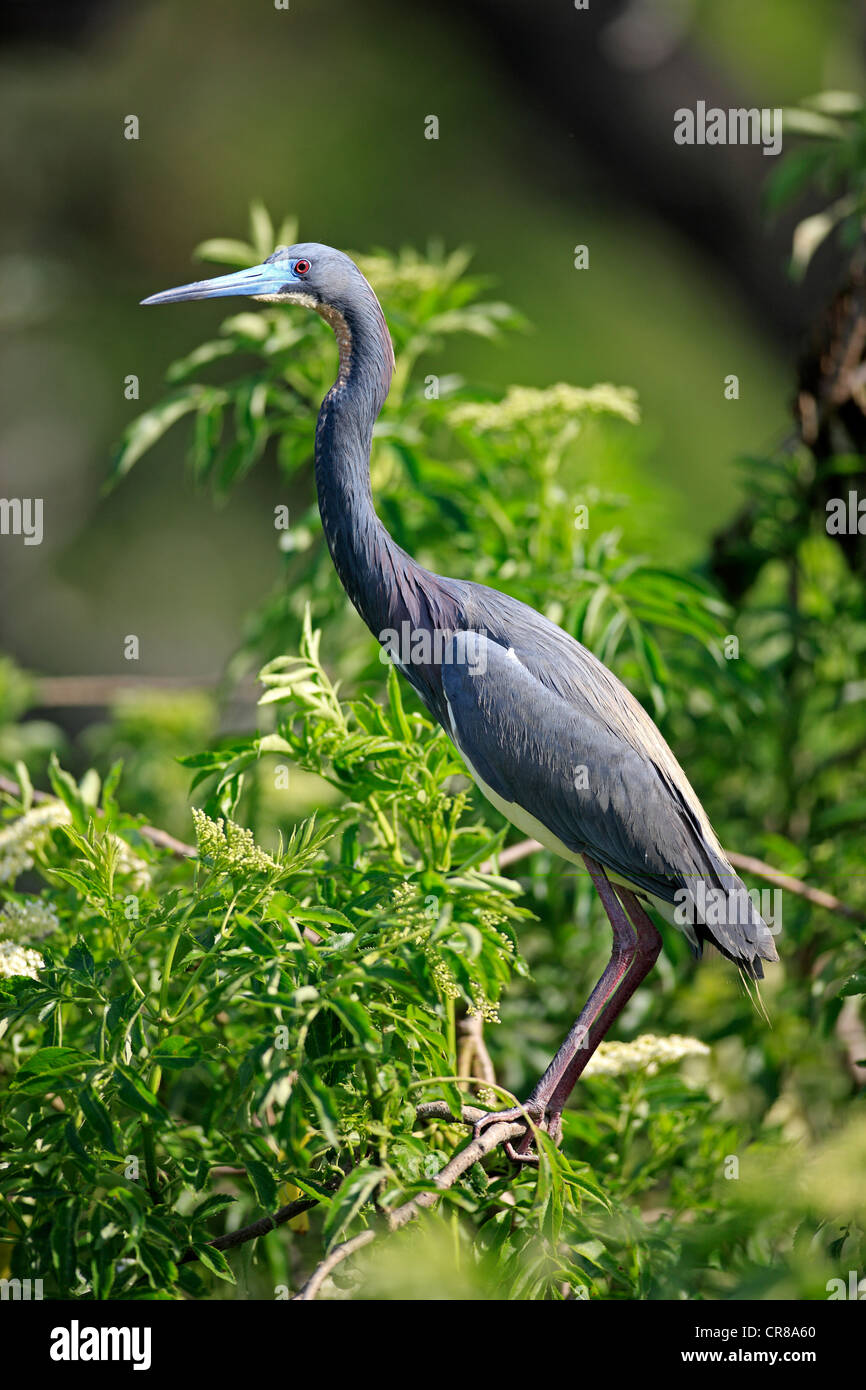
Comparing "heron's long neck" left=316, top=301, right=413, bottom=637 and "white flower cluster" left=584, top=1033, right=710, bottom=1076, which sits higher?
"heron's long neck" left=316, top=301, right=413, bottom=637

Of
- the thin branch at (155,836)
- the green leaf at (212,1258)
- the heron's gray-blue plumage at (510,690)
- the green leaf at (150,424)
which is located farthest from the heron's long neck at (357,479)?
the green leaf at (212,1258)

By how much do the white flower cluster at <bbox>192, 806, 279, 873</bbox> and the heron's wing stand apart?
502 millimetres

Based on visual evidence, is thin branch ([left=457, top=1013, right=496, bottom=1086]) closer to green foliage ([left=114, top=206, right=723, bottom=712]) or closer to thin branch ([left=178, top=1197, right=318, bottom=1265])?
thin branch ([left=178, top=1197, right=318, bottom=1265])

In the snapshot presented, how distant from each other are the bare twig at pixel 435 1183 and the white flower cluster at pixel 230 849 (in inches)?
14.7

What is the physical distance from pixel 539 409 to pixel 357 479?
0.76 metres

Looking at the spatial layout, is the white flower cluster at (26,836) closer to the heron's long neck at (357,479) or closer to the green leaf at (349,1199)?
the heron's long neck at (357,479)

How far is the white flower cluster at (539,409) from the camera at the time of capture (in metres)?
2.59

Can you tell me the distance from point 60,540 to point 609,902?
5334mm

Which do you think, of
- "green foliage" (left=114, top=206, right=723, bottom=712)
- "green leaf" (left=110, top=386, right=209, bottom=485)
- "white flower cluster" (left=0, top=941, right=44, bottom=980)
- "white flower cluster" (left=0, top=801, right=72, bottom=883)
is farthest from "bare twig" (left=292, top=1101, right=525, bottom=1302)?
"green leaf" (left=110, top=386, right=209, bottom=485)

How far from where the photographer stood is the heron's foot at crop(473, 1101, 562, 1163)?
5.50 feet

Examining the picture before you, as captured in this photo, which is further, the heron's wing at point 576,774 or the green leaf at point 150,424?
the green leaf at point 150,424

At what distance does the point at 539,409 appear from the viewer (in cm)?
261

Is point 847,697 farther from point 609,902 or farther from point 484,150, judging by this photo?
point 484,150

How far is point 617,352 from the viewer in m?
6.93
